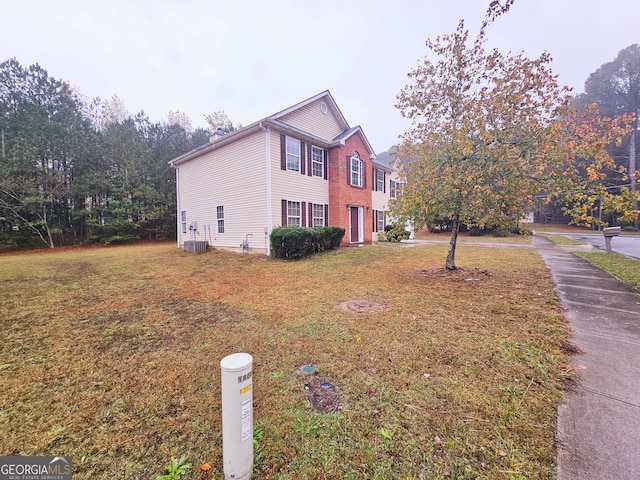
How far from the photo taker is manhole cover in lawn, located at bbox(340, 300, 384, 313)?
15.3 ft

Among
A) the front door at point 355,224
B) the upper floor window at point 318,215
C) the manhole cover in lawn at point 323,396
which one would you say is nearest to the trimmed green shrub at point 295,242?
the upper floor window at point 318,215

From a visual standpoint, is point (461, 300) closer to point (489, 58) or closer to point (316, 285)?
point (316, 285)

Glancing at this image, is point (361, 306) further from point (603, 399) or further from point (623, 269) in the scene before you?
point (623, 269)

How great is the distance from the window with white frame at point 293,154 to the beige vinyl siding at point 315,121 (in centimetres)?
86

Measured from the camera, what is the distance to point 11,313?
4.74 metres

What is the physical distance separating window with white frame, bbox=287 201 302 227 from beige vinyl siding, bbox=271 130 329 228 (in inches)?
10.9

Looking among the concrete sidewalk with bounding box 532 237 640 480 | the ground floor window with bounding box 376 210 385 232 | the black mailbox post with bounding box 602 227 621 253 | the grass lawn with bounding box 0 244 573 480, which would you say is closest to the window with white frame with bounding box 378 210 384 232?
the ground floor window with bounding box 376 210 385 232

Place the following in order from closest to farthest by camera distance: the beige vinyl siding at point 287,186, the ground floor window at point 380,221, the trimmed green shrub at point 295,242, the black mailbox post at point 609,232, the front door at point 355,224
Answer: the trimmed green shrub at point 295,242 < the beige vinyl siding at point 287,186 < the black mailbox post at point 609,232 < the front door at point 355,224 < the ground floor window at point 380,221

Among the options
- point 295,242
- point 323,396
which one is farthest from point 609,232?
point 323,396

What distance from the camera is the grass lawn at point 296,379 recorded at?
178 centimetres

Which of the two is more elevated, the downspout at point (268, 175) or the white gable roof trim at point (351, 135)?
the white gable roof trim at point (351, 135)

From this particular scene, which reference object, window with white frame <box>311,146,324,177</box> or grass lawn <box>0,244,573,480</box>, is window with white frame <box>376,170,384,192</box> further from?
grass lawn <box>0,244,573,480</box>

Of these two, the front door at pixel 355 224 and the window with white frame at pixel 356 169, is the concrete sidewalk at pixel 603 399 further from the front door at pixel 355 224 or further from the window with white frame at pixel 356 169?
the window with white frame at pixel 356 169

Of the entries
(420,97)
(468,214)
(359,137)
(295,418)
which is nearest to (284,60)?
(359,137)
